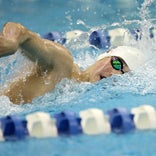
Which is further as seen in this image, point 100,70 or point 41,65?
point 100,70

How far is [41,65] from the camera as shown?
2277 mm

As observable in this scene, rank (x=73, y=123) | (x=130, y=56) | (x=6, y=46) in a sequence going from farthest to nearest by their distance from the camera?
(x=130, y=56)
(x=73, y=123)
(x=6, y=46)

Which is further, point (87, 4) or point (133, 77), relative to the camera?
point (87, 4)

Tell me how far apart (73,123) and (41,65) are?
1.46 feet

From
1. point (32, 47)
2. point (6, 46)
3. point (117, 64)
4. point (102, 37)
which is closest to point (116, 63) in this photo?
point (117, 64)

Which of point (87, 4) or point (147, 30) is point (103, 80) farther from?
point (87, 4)

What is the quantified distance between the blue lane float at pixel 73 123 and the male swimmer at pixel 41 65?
32 centimetres

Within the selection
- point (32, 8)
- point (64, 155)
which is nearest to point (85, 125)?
point (64, 155)

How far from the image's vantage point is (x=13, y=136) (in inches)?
75.2

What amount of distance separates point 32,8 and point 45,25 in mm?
620

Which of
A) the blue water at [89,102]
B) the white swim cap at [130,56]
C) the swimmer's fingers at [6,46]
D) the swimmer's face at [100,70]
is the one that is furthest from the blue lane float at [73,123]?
the white swim cap at [130,56]

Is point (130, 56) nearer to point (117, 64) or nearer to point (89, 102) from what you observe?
point (117, 64)

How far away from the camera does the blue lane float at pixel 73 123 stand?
1914mm

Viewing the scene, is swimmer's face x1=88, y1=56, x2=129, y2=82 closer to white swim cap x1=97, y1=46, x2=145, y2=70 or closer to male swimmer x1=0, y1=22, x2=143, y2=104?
male swimmer x1=0, y1=22, x2=143, y2=104
